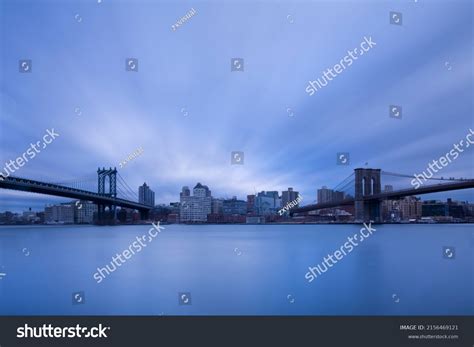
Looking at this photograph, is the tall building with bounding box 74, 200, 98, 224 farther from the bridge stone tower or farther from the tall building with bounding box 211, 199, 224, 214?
the bridge stone tower

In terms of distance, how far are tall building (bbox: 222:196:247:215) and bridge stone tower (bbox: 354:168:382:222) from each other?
9242 mm

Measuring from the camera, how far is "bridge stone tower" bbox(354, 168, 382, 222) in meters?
30.3

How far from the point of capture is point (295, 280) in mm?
8148

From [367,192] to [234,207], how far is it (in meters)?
10.9

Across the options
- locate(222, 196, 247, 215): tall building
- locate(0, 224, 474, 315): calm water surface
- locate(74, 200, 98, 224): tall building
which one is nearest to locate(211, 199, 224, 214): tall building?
locate(222, 196, 247, 215): tall building

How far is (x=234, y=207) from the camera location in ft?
109

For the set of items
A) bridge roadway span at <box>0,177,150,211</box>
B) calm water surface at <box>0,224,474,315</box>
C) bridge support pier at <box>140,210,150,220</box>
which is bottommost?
calm water surface at <box>0,224,474,315</box>

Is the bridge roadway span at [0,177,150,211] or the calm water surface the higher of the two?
the bridge roadway span at [0,177,150,211]

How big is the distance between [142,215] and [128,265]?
20660mm

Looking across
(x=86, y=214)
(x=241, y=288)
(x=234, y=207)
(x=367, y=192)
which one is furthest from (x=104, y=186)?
(x=241, y=288)
